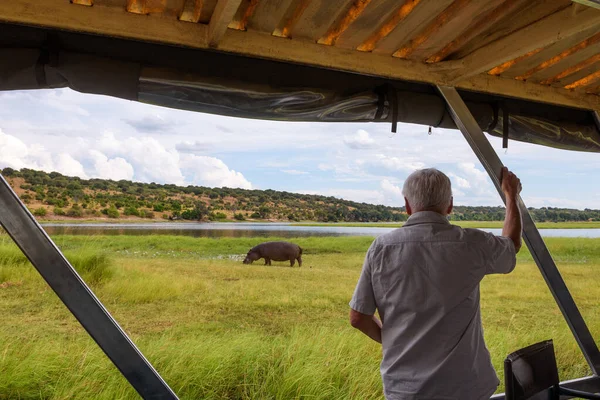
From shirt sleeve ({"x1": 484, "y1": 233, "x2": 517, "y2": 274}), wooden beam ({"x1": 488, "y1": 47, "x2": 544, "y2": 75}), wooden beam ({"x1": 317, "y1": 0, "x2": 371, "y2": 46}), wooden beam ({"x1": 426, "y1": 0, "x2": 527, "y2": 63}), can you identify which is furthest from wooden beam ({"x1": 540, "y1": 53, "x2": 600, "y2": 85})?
shirt sleeve ({"x1": 484, "y1": 233, "x2": 517, "y2": 274})

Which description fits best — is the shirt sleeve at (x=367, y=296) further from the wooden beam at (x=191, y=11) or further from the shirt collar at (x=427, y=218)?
the wooden beam at (x=191, y=11)

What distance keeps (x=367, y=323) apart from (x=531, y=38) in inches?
47.8

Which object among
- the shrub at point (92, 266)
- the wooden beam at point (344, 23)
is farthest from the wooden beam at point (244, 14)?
the shrub at point (92, 266)

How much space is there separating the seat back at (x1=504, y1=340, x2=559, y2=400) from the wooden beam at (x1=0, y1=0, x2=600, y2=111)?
118 cm

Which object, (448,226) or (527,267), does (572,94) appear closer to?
(448,226)

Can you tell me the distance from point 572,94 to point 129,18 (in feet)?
7.14

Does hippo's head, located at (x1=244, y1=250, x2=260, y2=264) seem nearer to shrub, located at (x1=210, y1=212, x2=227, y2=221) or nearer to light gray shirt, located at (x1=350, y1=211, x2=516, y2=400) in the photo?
shrub, located at (x1=210, y1=212, x2=227, y2=221)

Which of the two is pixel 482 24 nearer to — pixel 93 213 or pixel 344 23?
pixel 344 23

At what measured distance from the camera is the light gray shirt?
99 centimetres

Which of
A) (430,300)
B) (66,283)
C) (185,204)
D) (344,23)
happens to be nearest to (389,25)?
(344,23)

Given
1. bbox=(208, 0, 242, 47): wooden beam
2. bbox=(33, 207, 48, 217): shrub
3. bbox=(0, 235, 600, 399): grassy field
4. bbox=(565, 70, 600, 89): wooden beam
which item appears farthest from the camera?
bbox=(33, 207, 48, 217): shrub

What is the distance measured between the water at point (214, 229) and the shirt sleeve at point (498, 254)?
2610 millimetres

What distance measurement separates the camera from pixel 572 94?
2.42m

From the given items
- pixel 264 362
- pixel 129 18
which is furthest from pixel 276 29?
pixel 264 362
